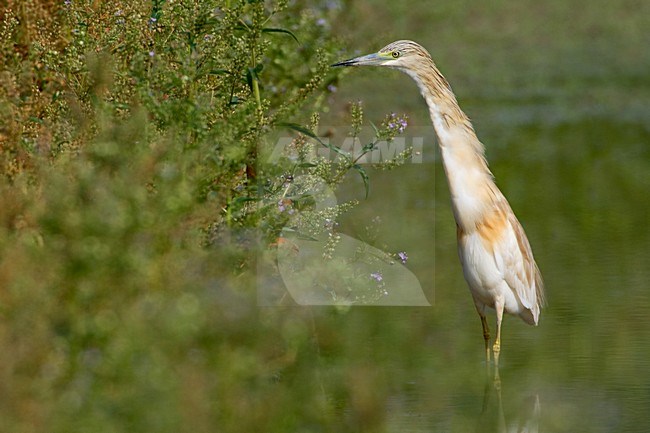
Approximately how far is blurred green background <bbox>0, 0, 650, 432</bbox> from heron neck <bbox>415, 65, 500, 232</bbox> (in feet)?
2.17

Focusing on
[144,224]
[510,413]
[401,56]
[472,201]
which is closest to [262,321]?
[144,224]

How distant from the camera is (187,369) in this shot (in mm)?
3828

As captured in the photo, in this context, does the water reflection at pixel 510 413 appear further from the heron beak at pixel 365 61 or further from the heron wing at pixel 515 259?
the heron beak at pixel 365 61

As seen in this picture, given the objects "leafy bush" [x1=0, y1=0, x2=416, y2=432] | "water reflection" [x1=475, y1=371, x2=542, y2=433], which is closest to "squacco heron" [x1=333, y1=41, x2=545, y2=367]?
"water reflection" [x1=475, y1=371, x2=542, y2=433]

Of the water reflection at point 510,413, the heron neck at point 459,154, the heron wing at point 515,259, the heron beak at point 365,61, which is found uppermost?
the heron beak at point 365,61

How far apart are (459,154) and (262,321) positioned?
2.39 metres

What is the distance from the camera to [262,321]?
4230 mm

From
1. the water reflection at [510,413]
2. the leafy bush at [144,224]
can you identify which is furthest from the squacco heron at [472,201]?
the leafy bush at [144,224]

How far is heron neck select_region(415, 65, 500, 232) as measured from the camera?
21.0 feet

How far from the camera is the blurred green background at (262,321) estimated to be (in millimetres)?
3787

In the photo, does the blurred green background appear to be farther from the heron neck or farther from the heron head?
the heron neck

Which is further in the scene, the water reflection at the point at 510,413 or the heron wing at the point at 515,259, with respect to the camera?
the heron wing at the point at 515,259

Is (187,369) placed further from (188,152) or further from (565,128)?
(565,128)

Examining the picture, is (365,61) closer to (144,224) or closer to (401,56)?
(401,56)
